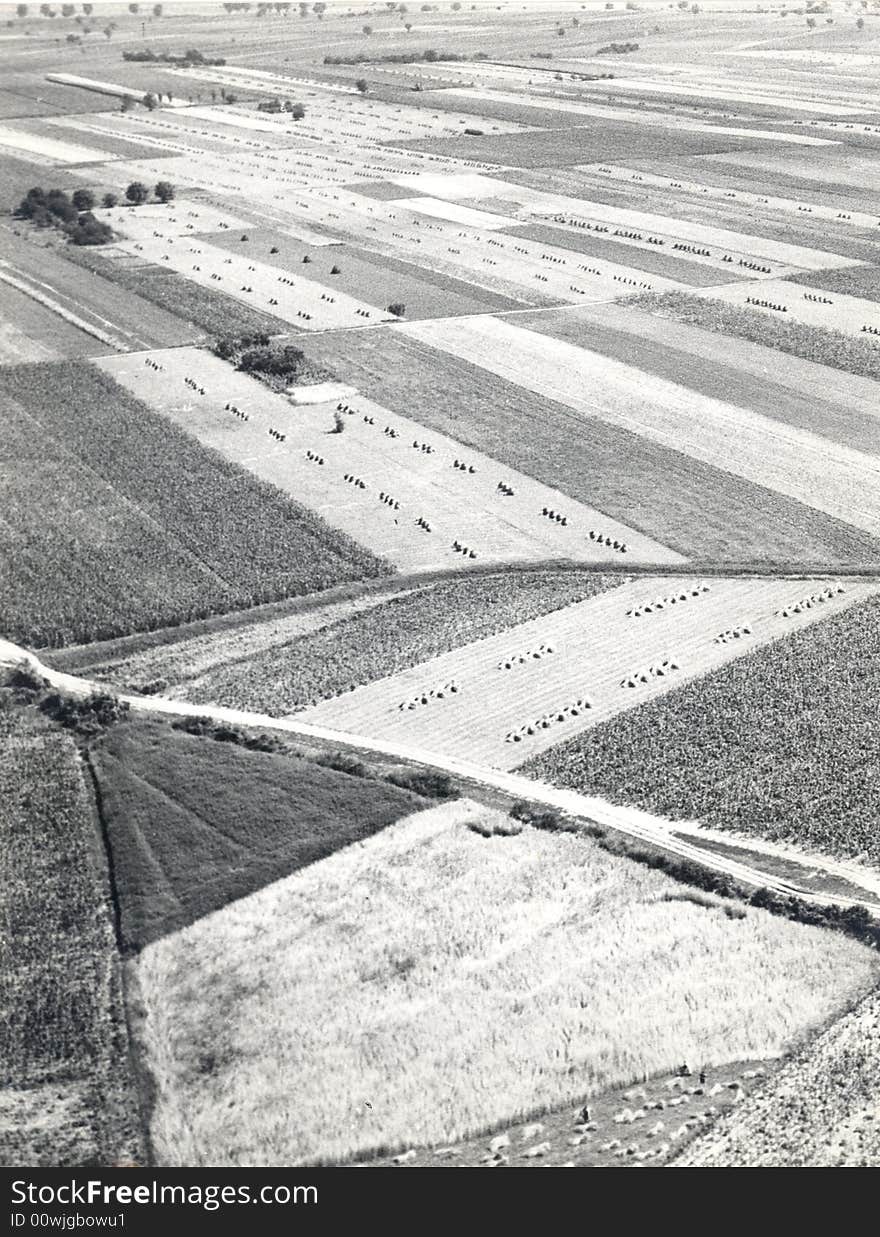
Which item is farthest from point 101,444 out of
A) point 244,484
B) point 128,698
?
point 128,698

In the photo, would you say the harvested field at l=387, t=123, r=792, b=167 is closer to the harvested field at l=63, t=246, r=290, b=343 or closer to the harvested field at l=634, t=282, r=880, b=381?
the harvested field at l=63, t=246, r=290, b=343

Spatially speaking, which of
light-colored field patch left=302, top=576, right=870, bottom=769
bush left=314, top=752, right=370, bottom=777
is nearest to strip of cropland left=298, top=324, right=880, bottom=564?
light-colored field patch left=302, top=576, right=870, bottom=769

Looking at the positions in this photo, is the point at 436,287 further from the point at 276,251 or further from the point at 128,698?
the point at 128,698

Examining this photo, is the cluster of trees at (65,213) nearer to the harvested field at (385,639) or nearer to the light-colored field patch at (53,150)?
the light-colored field patch at (53,150)

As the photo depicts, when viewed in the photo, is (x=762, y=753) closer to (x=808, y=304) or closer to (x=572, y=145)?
(x=808, y=304)

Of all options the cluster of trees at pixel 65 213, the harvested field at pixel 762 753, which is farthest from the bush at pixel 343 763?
the cluster of trees at pixel 65 213

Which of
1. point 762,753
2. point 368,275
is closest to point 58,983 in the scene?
point 762,753
